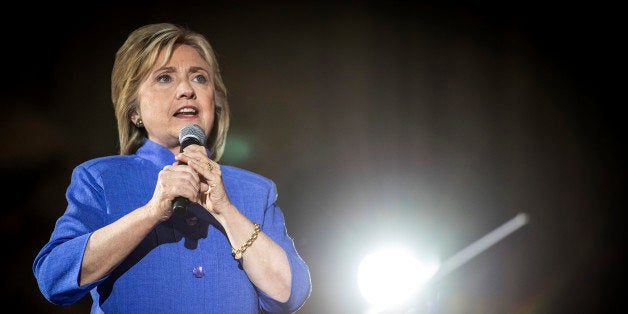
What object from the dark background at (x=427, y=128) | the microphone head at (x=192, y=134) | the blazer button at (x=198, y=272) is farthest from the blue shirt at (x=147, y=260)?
the dark background at (x=427, y=128)

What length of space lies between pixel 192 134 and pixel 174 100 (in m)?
0.15

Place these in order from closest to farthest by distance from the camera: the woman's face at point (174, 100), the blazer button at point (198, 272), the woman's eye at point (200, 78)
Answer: the blazer button at point (198, 272), the woman's face at point (174, 100), the woman's eye at point (200, 78)

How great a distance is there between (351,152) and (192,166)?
6.91ft

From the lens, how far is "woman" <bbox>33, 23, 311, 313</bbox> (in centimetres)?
111

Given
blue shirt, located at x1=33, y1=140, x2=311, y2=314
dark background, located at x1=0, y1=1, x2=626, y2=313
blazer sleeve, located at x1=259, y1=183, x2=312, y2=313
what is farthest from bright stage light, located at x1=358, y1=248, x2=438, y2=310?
blue shirt, located at x1=33, y1=140, x2=311, y2=314

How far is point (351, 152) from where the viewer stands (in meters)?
3.20

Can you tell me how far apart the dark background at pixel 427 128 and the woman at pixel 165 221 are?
3.94 feet

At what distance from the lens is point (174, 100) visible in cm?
141

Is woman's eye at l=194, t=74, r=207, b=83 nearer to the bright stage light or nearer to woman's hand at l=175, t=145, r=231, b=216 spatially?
woman's hand at l=175, t=145, r=231, b=216

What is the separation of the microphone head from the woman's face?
0.05 meters

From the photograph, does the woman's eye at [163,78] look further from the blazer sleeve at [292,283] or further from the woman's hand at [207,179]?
the blazer sleeve at [292,283]

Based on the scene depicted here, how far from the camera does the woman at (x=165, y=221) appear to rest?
1109 mm

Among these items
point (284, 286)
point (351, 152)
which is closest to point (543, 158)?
point (351, 152)

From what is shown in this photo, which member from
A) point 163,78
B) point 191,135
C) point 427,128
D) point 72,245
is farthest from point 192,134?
point 427,128
